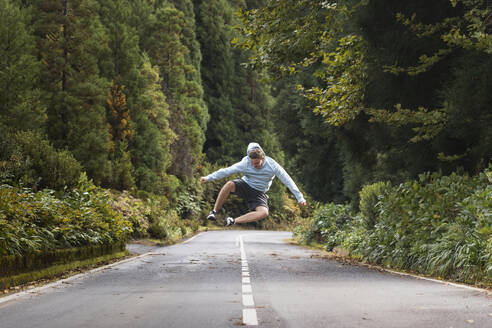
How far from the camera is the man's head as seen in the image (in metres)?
10.1

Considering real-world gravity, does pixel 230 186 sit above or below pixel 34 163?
below

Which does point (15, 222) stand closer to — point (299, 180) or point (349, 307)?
point (349, 307)

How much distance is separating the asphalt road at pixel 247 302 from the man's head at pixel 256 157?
212 cm

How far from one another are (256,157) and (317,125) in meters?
16.4

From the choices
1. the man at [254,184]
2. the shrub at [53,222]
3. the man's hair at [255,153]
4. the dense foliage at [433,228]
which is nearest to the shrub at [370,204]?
the dense foliage at [433,228]

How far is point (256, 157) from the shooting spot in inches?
404

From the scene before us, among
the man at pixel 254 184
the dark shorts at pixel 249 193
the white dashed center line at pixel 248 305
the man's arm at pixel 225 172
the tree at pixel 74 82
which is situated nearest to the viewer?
the white dashed center line at pixel 248 305

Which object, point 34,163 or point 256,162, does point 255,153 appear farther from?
point 34,163

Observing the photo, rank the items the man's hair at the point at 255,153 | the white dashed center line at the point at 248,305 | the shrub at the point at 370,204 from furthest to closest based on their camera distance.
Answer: the shrub at the point at 370,204 < the man's hair at the point at 255,153 < the white dashed center line at the point at 248,305

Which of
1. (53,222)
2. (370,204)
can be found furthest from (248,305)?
(370,204)

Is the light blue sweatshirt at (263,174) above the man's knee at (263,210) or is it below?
above

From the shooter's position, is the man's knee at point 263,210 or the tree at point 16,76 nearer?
the man's knee at point 263,210

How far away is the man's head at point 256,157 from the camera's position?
396 inches

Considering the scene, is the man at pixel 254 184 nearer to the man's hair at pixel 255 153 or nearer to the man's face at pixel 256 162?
the man's face at pixel 256 162
